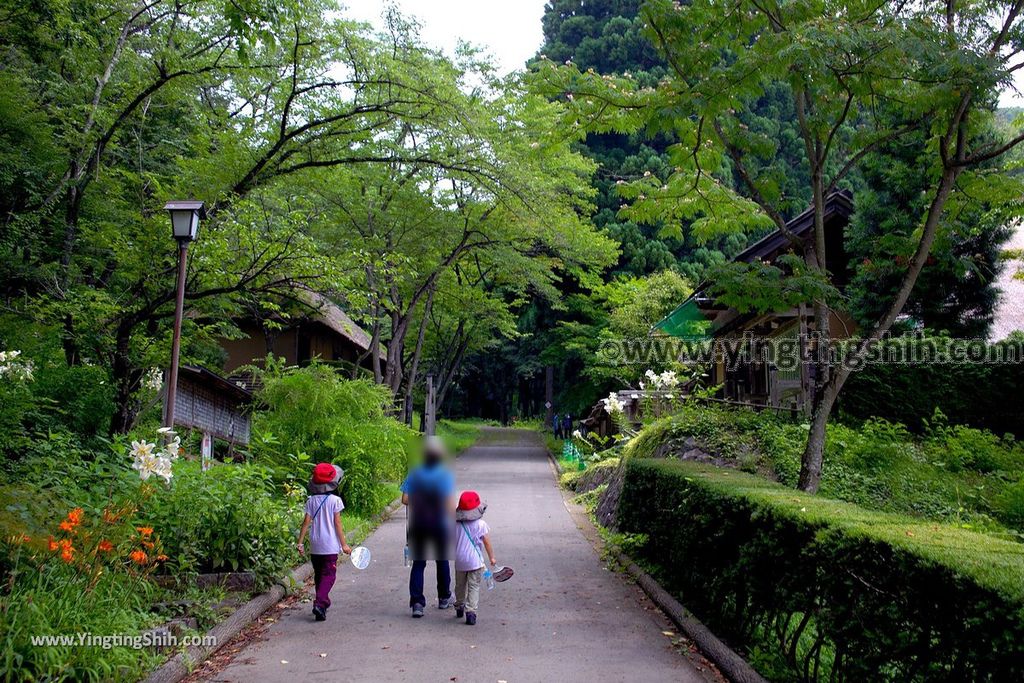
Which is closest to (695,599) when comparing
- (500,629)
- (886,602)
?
(500,629)

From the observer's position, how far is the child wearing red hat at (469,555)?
7578 millimetres

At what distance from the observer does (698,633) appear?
22.8 feet

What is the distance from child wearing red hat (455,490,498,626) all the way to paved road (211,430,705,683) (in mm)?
198

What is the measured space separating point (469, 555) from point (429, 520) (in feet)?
1.79

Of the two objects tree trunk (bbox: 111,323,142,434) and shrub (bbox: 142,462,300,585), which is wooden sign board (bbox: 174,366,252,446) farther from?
shrub (bbox: 142,462,300,585)

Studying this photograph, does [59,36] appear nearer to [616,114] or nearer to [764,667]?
[616,114]

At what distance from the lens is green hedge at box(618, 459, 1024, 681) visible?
3727mm

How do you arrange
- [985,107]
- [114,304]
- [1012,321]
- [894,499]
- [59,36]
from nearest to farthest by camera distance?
[985,107] < [894,499] < [59,36] < [114,304] < [1012,321]

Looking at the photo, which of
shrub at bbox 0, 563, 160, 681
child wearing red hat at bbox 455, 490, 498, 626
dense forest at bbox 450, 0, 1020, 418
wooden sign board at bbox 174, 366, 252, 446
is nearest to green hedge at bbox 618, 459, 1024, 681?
child wearing red hat at bbox 455, 490, 498, 626

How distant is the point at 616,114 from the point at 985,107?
13.9ft

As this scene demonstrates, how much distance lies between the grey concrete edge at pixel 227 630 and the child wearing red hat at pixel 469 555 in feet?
6.18

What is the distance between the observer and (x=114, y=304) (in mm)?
12070

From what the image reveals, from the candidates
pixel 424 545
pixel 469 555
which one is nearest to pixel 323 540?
pixel 424 545

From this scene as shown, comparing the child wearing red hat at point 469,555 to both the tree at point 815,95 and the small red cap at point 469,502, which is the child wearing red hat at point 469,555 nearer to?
the small red cap at point 469,502
